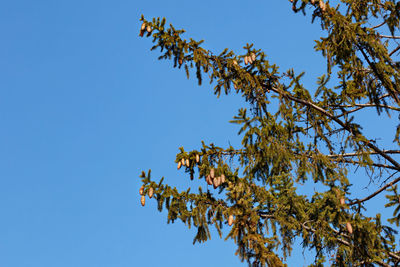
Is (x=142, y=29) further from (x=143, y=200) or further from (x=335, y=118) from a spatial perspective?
(x=335, y=118)

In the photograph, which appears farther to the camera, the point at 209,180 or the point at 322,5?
the point at 322,5

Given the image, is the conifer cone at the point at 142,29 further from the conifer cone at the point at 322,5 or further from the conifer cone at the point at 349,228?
the conifer cone at the point at 349,228

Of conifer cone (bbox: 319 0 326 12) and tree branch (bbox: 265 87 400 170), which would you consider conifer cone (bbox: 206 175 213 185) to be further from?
conifer cone (bbox: 319 0 326 12)

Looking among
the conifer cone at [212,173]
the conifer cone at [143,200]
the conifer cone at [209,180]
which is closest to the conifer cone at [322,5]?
the conifer cone at [212,173]

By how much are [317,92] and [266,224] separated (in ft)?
9.27

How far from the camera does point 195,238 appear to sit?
863cm

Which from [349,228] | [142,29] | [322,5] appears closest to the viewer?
[349,228]

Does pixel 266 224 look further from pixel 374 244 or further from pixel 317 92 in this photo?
pixel 317 92

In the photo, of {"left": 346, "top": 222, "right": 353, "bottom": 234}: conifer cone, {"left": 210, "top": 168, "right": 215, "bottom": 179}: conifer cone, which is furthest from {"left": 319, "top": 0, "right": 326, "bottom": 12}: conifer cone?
{"left": 346, "top": 222, "right": 353, "bottom": 234}: conifer cone

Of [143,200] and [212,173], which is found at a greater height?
[212,173]

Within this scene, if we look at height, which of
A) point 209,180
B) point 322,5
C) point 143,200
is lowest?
point 143,200

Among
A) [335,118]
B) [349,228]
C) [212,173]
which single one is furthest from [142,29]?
[349,228]

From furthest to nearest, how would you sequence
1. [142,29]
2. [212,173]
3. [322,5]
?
[142,29] < [322,5] < [212,173]

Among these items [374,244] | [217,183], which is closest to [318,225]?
[374,244]
